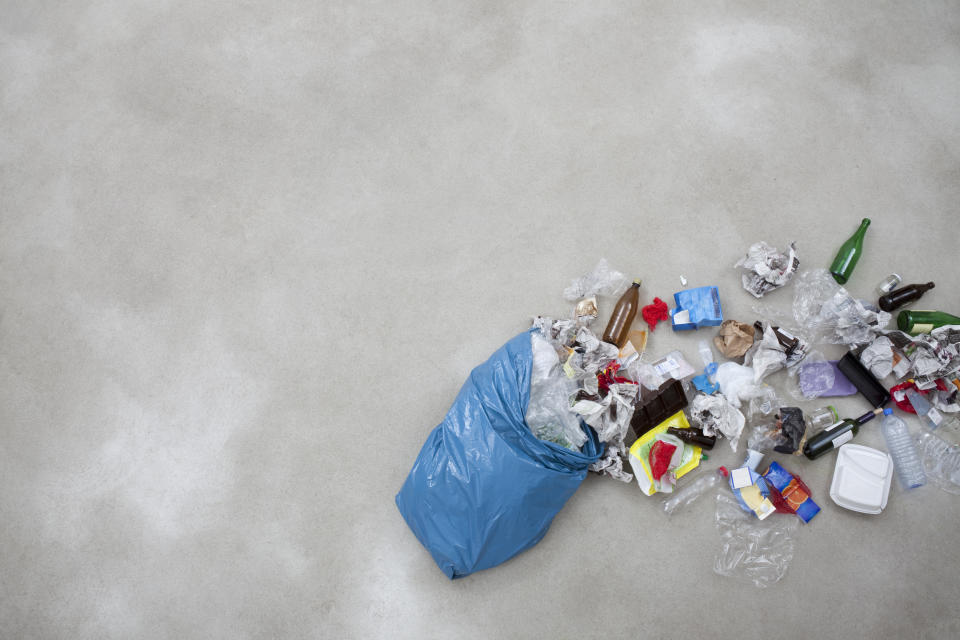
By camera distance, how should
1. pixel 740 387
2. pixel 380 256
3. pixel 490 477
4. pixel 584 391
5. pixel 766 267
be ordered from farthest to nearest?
pixel 380 256 < pixel 766 267 < pixel 740 387 < pixel 584 391 < pixel 490 477

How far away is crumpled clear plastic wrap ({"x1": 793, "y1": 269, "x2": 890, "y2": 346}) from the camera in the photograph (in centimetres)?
215

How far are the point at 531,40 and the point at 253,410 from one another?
1919 millimetres

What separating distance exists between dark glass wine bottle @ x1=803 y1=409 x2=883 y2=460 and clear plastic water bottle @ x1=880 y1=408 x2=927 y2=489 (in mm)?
72

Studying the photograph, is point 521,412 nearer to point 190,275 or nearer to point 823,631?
point 823,631

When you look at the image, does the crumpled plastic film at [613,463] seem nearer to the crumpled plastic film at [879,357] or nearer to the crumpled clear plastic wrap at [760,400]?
the crumpled clear plastic wrap at [760,400]

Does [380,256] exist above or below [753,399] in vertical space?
above

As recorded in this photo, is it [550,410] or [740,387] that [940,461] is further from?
[550,410]

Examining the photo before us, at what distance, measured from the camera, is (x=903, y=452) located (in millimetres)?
2129

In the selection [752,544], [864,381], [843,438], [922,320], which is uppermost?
[922,320]

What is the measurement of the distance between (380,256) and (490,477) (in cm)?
99

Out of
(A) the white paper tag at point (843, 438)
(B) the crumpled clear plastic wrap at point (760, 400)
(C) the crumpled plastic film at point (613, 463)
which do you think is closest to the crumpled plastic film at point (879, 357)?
(A) the white paper tag at point (843, 438)

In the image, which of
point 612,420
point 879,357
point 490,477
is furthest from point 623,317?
point 879,357

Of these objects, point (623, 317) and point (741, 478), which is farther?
point (623, 317)

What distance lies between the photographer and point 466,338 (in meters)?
2.27
